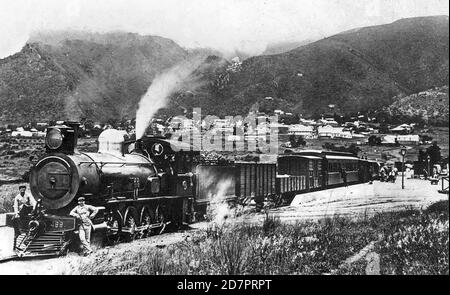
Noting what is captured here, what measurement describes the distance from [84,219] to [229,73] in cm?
413

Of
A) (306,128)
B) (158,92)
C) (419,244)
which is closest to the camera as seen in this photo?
(419,244)

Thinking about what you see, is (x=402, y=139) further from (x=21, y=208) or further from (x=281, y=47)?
(x=21, y=208)

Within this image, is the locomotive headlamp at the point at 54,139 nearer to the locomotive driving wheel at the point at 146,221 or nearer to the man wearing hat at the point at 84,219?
the man wearing hat at the point at 84,219

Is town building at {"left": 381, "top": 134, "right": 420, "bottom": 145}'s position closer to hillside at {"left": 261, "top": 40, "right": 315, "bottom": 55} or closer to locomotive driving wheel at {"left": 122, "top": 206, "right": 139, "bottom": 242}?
hillside at {"left": 261, "top": 40, "right": 315, "bottom": 55}

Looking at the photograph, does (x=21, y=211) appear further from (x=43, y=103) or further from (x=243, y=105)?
(x=243, y=105)

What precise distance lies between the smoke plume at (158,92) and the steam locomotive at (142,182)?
19.4 inches

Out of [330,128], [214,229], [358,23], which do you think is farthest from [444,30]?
[214,229]

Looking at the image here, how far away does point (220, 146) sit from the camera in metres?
9.66

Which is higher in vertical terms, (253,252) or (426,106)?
(426,106)

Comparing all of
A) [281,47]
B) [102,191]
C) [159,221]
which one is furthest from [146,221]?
[281,47]

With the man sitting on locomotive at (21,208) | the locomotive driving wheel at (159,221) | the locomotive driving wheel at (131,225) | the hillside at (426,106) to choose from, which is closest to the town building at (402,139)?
the hillside at (426,106)

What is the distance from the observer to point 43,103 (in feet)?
33.8

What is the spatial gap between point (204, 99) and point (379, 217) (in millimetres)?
4274

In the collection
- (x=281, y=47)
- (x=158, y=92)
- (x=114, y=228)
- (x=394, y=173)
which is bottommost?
(x=114, y=228)
